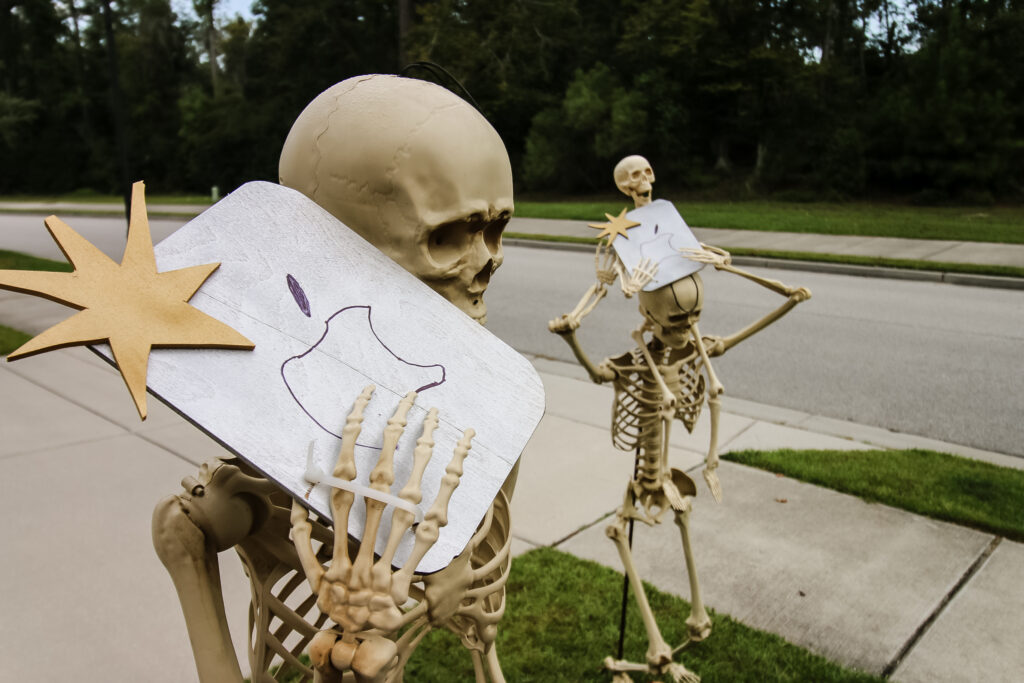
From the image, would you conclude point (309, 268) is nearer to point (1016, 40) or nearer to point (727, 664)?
point (727, 664)

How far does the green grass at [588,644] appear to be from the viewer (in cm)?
303

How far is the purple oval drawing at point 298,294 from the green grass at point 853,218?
1199 cm

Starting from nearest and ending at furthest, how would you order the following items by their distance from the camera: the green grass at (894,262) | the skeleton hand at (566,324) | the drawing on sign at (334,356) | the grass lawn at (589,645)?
the drawing on sign at (334,356), the skeleton hand at (566,324), the grass lawn at (589,645), the green grass at (894,262)

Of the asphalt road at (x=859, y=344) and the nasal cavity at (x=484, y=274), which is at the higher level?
the nasal cavity at (x=484, y=274)

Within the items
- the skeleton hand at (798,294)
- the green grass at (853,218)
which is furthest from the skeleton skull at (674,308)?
the green grass at (853,218)

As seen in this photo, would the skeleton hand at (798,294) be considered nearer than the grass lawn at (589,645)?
Yes

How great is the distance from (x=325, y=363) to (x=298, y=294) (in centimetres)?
14

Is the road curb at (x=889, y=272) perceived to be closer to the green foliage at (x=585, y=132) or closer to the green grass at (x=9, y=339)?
the green grass at (x=9, y=339)

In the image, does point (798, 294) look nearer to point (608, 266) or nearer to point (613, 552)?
point (608, 266)

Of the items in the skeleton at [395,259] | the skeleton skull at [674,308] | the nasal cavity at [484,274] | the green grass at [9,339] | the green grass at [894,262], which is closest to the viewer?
the skeleton at [395,259]

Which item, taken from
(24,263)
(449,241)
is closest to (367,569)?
(449,241)

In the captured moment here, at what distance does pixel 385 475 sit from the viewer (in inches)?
43.5

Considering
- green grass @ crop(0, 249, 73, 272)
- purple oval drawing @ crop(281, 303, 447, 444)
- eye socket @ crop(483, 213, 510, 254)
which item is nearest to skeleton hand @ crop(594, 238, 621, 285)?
eye socket @ crop(483, 213, 510, 254)

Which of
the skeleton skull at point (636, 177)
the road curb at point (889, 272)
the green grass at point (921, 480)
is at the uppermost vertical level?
the skeleton skull at point (636, 177)
